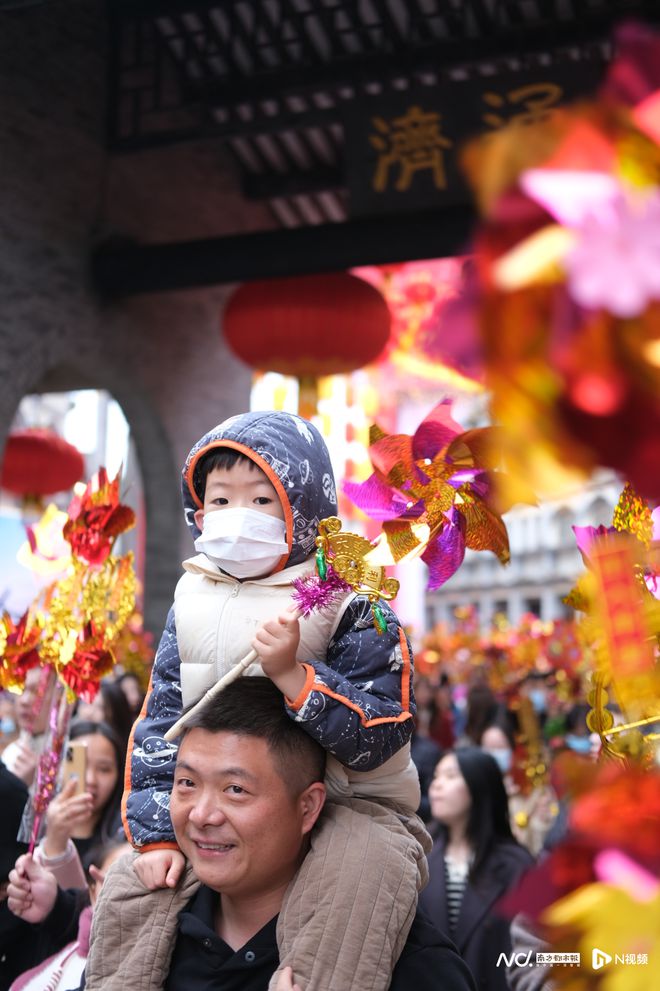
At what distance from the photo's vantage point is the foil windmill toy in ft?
8.36

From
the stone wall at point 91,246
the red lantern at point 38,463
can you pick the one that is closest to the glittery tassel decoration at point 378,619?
the stone wall at point 91,246

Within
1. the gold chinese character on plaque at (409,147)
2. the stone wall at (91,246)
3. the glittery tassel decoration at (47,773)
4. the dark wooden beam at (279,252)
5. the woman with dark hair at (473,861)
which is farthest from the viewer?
the stone wall at (91,246)

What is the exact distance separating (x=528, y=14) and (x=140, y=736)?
18.7ft

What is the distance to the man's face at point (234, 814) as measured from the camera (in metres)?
1.53

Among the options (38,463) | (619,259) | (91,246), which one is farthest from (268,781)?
(38,463)

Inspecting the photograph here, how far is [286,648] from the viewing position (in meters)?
1.51

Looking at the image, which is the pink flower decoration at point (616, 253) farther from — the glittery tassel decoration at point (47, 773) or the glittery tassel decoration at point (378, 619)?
the glittery tassel decoration at point (47, 773)

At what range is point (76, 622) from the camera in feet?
8.52

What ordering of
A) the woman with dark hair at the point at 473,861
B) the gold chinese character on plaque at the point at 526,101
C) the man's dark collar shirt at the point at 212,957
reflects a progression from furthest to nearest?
the gold chinese character on plaque at the point at 526,101 < the woman with dark hair at the point at 473,861 < the man's dark collar shirt at the point at 212,957

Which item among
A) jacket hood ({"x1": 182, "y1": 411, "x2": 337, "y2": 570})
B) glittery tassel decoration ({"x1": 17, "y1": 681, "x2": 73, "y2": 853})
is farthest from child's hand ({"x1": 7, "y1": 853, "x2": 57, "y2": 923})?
jacket hood ({"x1": 182, "y1": 411, "x2": 337, "y2": 570})

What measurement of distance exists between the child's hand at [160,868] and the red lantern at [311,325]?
5.11m

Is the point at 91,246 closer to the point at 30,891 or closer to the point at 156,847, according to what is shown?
the point at 30,891

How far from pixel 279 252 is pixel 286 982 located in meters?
5.50

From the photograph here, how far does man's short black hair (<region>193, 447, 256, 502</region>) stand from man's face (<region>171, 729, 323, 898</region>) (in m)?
0.47
